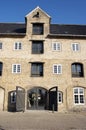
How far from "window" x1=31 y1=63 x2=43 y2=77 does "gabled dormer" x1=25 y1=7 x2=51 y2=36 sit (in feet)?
14.6

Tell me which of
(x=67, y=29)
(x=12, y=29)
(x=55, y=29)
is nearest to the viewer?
(x=12, y=29)

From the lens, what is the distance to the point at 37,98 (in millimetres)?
29438

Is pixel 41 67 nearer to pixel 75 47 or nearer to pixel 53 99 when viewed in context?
pixel 53 99

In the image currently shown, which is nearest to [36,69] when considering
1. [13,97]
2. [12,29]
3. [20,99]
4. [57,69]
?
[57,69]

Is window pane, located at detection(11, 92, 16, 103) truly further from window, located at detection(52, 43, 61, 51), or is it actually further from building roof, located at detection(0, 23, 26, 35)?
building roof, located at detection(0, 23, 26, 35)

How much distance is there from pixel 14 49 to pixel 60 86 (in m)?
8.17

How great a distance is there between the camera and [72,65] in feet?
100

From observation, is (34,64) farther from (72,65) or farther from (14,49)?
(72,65)

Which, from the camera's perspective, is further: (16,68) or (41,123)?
(16,68)

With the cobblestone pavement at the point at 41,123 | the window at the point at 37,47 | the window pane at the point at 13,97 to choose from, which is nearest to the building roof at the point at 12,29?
the window at the point at 37,47

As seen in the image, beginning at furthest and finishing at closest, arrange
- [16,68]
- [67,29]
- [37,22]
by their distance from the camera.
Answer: [67,29] < [37,22] < [16,68]

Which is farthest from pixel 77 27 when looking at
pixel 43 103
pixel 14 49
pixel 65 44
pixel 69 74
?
pixel 43 103

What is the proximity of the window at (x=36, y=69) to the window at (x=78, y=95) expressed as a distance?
5354mm

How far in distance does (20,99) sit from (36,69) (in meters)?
4.75
